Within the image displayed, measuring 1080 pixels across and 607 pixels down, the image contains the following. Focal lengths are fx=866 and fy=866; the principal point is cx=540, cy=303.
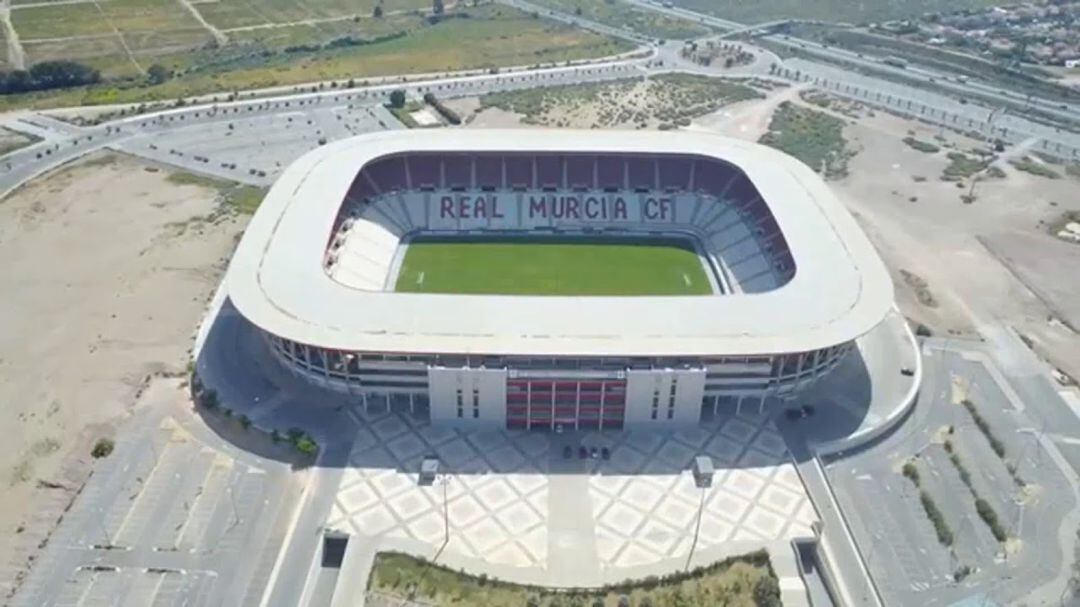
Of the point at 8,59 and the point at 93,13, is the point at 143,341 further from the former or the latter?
the point at 93,13

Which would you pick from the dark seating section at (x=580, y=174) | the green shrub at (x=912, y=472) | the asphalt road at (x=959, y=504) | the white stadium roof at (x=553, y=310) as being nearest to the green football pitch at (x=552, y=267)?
the dark seating section at (x=580, y=174)

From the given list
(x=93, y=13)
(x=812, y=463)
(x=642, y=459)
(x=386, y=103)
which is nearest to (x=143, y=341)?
(x=642, y=459)

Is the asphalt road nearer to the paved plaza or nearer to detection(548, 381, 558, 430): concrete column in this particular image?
the paved plaza

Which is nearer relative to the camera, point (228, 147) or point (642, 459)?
point (642, 459)

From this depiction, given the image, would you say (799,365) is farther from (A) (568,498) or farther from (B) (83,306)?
(B) (83,306)

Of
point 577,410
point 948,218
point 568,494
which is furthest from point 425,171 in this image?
point 948,218
